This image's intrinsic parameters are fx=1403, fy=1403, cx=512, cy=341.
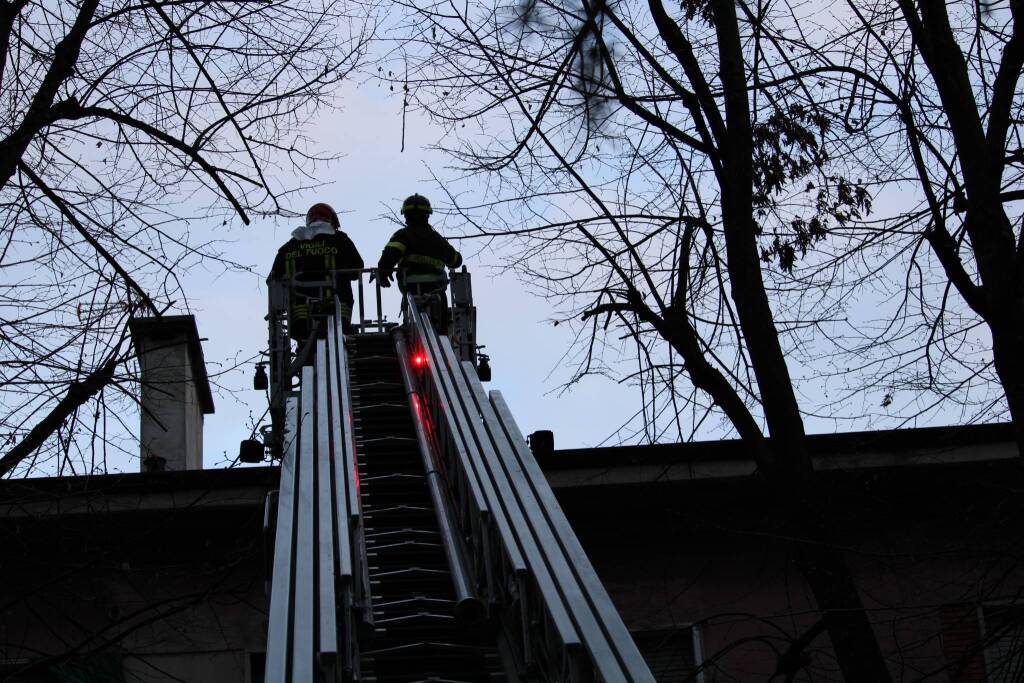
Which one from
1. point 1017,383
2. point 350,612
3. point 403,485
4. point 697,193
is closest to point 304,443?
point 403,485

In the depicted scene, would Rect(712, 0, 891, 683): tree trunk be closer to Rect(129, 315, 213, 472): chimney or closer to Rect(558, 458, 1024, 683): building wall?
Rect(558, 458, 1024, 683): building wall

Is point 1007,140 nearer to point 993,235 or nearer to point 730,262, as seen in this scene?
point 993,235

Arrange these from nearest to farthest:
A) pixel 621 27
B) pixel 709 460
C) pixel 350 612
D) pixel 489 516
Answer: pixel 350 612, pixel 489 516, pixel 621 27, pixel 709 460

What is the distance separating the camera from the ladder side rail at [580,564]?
5590 mm

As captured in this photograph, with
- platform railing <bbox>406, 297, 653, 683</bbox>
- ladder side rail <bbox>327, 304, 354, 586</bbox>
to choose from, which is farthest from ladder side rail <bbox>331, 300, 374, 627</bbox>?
platform railing <bbox>406, 297, 653, 683</bbox>

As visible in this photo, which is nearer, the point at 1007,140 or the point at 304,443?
the point at 1007,140

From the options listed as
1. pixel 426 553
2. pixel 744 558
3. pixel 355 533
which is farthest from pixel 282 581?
pixel 744 558

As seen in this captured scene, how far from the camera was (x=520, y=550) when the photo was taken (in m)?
6.83

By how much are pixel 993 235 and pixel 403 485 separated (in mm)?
4098

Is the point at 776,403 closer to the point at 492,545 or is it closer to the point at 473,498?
the point at 492,545

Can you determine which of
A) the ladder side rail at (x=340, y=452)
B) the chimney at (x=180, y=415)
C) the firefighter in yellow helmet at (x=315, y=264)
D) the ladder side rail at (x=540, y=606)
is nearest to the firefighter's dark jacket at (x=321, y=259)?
the firefighter in yellow helmet at (x=315, y=264)

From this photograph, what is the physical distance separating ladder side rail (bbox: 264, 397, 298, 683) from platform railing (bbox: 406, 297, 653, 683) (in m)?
1.01

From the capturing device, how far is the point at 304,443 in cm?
827

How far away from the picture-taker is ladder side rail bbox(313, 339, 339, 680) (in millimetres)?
5828
